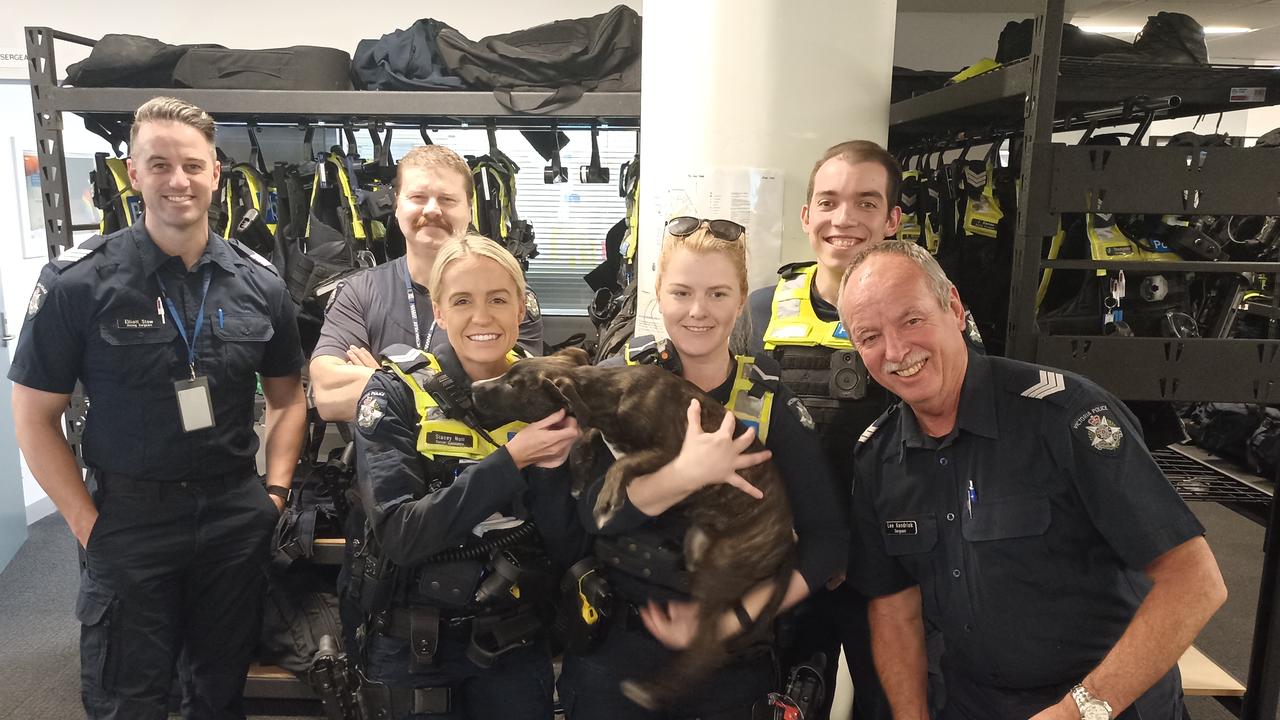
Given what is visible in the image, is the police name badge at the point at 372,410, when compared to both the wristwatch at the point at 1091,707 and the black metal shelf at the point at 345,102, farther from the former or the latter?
the black metal shelf at the point at 345,102

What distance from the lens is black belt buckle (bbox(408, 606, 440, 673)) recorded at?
1901 millimetres

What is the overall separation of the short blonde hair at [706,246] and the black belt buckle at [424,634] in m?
0.94

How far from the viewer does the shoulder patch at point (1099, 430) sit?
5.57 feet

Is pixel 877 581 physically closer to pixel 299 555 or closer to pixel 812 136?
pixel 812 136

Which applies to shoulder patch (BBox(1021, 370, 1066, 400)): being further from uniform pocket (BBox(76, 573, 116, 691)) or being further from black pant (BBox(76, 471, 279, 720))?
uniform pocket (BBox(76, 573, 116, 691))

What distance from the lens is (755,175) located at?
2.73 meters

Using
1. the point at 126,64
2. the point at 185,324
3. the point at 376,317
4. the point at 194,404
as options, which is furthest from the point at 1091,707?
the point at 126,64

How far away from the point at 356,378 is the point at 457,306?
0.73 meters

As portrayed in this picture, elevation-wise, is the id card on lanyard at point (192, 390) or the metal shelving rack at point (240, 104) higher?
the metal shelving rack at point (240, 104)

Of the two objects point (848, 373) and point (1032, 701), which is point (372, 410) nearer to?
point (848, 373)

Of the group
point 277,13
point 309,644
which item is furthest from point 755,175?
point 277,13

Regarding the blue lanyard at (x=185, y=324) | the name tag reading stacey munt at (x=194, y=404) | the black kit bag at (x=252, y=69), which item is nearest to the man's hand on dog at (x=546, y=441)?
the name tag reading stacey munt at (x=194, y=404)

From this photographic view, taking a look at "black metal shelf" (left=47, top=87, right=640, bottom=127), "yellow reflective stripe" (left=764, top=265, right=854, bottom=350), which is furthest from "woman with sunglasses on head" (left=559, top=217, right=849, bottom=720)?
"black metal shelf" (left=47, top=87, right=640, bottom=127)

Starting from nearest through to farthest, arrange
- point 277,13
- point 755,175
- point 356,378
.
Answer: point 356,378, point 755,175, point 277,13
